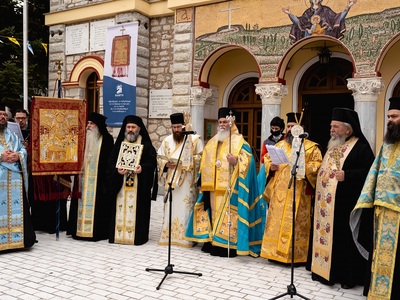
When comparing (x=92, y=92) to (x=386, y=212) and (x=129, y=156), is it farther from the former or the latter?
(x=386, y=212)

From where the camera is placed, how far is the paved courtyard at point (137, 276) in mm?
4285

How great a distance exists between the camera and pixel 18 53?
16719mm

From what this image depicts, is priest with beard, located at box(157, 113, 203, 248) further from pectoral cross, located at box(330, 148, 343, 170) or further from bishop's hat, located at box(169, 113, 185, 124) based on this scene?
pectoral cross, located at box(330, 148, 343, 170)

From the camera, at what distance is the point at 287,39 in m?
9.23

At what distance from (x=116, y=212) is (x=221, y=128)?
2.08 metres

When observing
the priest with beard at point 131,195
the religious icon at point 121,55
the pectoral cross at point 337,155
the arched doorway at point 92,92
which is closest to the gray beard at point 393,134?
the pectoral cross at point 337,155

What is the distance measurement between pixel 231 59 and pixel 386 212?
8.32 m

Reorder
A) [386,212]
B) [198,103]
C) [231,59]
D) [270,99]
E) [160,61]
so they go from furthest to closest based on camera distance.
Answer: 1. [160,61]
2. [231,59]
3. [198,103]
4. [270,99]
5. [386,212]

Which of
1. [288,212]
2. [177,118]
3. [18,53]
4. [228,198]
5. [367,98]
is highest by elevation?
[18,53]

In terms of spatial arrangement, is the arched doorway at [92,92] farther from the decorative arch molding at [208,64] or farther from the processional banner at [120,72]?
the decorative arch molding at [208,64]

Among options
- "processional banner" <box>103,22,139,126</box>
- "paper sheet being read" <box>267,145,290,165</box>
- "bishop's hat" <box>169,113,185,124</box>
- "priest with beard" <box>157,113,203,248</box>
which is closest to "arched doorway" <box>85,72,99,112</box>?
"processional banner" <box>103,22,139,126</box>

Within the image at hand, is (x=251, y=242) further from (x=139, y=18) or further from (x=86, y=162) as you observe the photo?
(x=139, y=18)

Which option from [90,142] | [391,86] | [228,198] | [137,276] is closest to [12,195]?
[90,142]

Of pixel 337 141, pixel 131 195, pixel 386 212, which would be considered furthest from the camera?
pixel 131 195
